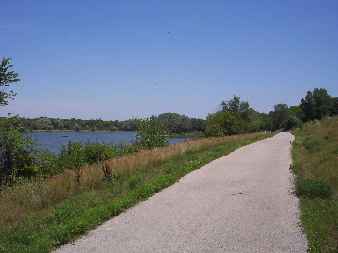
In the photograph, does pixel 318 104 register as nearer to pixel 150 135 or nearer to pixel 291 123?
pixel 291 123

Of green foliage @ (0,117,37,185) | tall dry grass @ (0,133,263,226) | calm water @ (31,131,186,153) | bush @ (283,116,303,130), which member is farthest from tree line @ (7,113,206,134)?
tall dry grass @ (0,133,263,226)

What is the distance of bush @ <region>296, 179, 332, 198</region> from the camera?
1141 cm

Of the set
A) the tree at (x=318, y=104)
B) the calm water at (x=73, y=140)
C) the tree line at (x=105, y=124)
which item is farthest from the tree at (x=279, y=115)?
the calm water at (x=73, y=140)

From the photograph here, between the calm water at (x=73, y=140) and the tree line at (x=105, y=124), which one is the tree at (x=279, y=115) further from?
the calm water at (x=73, y=140)

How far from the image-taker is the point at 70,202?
1138cm

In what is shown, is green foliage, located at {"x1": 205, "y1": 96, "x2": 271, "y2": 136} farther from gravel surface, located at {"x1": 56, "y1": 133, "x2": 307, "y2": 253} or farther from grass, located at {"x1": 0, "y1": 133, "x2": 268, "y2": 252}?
gravel surface, located at {"x1": 56, "y1": 133, "x2": 307, "y2": 253}

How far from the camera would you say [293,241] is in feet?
25.3

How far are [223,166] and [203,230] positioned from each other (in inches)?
467

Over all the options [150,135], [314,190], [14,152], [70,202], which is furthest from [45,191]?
[150,135]

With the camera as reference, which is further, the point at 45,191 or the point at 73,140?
the point at 73,140

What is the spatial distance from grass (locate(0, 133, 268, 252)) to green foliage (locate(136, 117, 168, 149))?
1650cm

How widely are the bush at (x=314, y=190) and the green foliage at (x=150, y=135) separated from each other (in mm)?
23181

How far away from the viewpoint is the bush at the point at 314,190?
37.4 ft

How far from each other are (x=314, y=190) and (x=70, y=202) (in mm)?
6123
